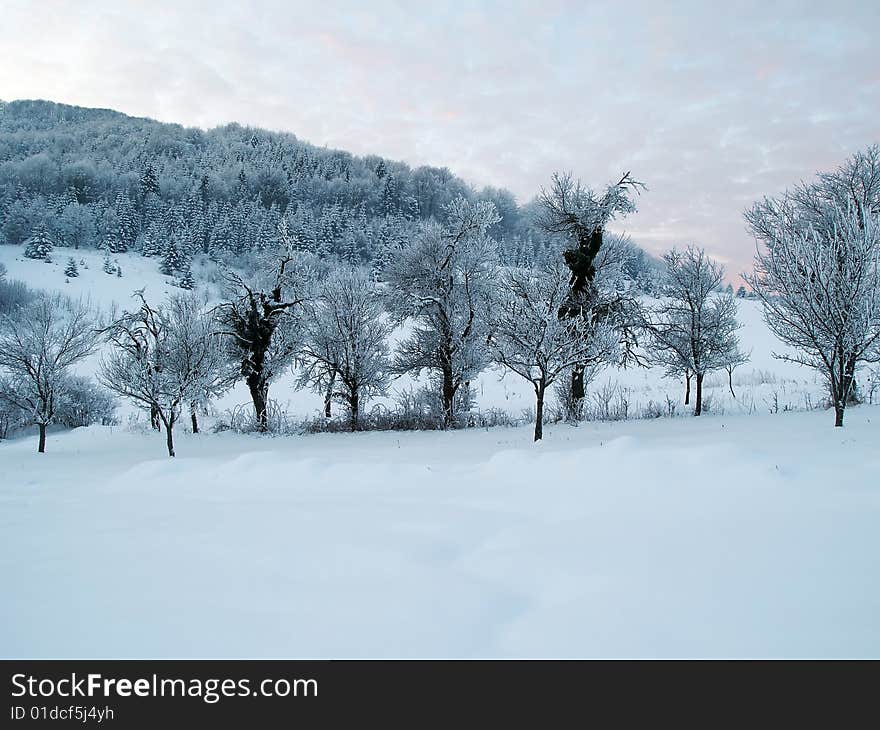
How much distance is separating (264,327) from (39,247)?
64192mm

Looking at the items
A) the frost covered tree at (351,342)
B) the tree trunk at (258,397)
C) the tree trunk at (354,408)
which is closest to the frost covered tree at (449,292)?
the frost covered tree at (351,342)

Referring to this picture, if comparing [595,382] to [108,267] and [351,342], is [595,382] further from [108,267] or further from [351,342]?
[108,267]

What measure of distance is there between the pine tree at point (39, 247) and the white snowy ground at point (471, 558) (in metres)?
72.6

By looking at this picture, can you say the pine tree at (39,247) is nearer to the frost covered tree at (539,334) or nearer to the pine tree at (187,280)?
the pine tree at (187,280)

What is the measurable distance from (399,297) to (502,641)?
17.6 meters

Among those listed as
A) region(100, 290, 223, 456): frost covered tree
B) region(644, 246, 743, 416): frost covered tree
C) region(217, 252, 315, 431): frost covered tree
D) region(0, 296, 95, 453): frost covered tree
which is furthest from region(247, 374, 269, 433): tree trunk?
region(644, 246, 743, 416): frost covered tree

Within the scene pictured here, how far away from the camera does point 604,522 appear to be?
18.0ft

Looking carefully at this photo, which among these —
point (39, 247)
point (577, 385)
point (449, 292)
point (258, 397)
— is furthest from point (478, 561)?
point (39, 247)

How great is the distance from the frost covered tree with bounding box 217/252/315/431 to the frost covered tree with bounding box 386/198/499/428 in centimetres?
502

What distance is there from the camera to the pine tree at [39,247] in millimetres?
61641

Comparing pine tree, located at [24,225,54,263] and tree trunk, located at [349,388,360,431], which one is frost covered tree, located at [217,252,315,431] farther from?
pine tree, located at [24,225,54,263]
